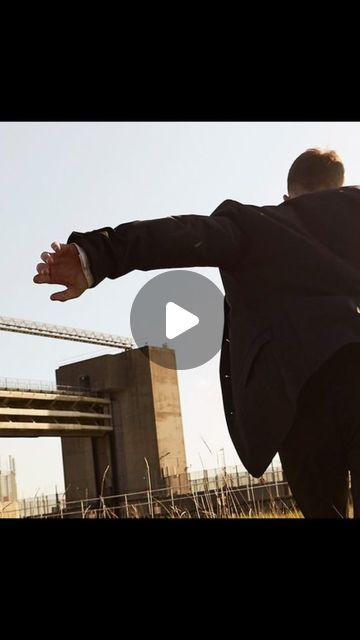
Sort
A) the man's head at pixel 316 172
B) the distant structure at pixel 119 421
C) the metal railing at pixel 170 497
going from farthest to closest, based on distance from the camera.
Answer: the distant structure at pixel 119 421 → the metal railing at pixel 170 497 → the man's head at pixel 316 172

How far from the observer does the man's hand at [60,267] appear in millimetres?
1294

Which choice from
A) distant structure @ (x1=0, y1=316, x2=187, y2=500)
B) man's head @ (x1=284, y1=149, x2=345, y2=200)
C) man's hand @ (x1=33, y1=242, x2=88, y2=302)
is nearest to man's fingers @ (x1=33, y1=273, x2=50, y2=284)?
man's hand @ (x1=33, y1=242, x2=88, y2=302)

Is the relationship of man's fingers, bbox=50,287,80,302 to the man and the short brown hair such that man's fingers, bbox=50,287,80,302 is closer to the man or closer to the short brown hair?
the man

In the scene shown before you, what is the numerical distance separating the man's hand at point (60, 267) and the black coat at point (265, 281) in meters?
0.03

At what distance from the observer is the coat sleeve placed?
4.33 feet

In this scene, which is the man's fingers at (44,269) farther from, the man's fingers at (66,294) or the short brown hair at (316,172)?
the short brown hair at (316,172)

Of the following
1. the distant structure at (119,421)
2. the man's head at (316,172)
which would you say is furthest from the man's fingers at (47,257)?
the distant structure at (119,421)

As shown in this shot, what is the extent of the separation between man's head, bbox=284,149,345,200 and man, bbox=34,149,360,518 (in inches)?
5.7

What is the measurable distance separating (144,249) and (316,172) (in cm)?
61

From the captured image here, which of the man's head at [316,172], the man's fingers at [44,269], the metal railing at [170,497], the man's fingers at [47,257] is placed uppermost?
the man's head at [316,172]

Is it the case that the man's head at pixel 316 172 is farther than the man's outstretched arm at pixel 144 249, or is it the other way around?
the man's head at pixel 316 172

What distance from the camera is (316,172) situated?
1.74 meters
